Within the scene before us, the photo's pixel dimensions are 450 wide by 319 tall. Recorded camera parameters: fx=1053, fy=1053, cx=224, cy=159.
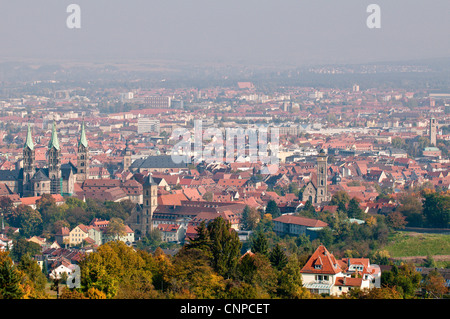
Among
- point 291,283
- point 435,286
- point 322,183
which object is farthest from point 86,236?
point 291,283

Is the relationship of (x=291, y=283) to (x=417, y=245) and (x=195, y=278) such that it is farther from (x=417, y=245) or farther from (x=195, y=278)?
(x=417, y=245)

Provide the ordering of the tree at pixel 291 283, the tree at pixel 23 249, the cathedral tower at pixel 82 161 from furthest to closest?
the cathedral tower at pixel 82 161
the tree at pixel 23 249
the tree at pixel 291 283

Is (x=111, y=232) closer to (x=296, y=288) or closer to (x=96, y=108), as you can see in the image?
(x=296, y=288)

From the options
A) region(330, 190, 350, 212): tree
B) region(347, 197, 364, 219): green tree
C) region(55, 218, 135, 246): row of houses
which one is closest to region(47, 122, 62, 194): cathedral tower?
region(55, 218, 135, 246): row of houses

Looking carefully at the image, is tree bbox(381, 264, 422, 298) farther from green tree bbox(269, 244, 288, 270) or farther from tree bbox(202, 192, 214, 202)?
tree bbox(202, 192, 214, 202)

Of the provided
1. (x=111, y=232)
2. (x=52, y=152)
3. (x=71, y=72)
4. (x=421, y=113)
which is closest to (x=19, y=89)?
(x=71, y=72)

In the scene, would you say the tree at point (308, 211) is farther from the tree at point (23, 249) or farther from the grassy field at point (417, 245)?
the tree at point (23, 249)

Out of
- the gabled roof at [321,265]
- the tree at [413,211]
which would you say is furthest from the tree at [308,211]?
the gabled roof at [321,265]
